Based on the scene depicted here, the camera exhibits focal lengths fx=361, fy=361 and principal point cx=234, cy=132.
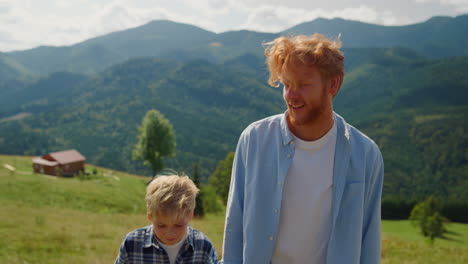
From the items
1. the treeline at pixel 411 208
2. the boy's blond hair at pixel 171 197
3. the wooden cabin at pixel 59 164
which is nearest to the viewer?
the boy's blond hair at pixel 171 197

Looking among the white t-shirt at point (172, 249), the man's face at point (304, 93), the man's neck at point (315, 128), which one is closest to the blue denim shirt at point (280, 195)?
the man's neck at point (315, 128)

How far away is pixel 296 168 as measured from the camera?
10.6ft

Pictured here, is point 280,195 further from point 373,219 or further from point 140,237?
point 140,237

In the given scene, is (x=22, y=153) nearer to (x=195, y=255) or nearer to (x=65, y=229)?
(x=65, y=229)

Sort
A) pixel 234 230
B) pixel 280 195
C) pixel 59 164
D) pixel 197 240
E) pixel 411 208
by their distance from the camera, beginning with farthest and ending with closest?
pixel 411 208
pixel 59 164
pixel 197 240
pixel 234 230
pixel 280 195

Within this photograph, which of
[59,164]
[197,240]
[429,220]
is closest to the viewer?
[197,240]

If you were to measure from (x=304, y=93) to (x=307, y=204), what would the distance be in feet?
3.22

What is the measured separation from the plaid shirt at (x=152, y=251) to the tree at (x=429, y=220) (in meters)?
55.1

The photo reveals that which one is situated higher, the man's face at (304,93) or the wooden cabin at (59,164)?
the man's face at (304,93)

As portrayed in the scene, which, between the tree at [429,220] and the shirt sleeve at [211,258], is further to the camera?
the tree at [429,220]

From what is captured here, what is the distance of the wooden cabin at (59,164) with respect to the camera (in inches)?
1893

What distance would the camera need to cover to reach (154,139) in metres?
49.1

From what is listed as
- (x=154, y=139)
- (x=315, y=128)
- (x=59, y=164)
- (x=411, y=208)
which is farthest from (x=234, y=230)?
(x=411, y=208)

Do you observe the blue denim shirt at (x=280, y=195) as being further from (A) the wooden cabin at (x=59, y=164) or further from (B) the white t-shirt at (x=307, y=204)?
(A) the wooden cabin at (x=59, y=164)
